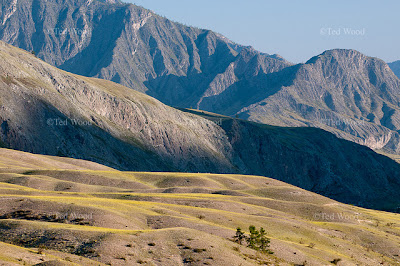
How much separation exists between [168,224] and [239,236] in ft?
30.4

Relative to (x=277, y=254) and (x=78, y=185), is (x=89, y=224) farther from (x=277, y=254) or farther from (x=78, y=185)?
(x=78, y=185)

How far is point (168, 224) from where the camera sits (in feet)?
206

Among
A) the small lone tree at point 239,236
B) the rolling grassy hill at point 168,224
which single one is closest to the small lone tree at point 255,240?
the small lone tree at point 239,236

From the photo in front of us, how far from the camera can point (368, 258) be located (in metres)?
69.8

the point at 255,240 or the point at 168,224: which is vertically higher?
the point at 168,224

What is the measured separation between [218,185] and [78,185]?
35.3 metres

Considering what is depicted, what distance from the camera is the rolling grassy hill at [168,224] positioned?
47.7 meters

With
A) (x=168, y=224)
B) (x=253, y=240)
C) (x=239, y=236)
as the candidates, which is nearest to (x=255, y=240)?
(x=253, y=240)

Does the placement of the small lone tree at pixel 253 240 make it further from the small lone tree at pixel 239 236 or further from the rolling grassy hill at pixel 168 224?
the rolling grassy hill at pixel 168 224

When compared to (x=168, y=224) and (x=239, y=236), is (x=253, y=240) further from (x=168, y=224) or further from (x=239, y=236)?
(x=168, y=224)

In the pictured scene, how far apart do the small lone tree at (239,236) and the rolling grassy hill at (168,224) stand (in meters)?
1.14

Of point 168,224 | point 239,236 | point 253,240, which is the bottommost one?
point 253,240

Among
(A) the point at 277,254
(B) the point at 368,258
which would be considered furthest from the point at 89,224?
(B) the point at 368,258

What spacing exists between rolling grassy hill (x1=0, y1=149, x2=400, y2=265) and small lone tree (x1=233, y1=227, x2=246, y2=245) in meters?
1.14
